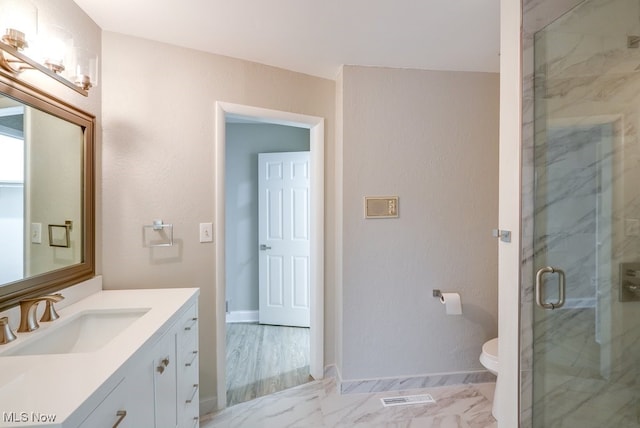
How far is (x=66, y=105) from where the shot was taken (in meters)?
1.48

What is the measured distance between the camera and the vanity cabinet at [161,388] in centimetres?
91

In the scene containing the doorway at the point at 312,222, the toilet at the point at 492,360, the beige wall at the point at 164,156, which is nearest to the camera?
the beige wall at the point at 164,156

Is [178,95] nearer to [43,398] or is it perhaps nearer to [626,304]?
[43,398]

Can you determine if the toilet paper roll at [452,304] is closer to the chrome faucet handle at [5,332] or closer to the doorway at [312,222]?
the doorway at [312,222]

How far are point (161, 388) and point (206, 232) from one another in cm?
97

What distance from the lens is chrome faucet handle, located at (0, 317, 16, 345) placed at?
3.46 ft

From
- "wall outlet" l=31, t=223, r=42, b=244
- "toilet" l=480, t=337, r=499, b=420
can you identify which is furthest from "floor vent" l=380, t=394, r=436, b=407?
"wall outlet" l=31, t=223, r=42, b=244

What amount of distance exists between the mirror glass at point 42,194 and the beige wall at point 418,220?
58.5 inches

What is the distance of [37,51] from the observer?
49.9 inches

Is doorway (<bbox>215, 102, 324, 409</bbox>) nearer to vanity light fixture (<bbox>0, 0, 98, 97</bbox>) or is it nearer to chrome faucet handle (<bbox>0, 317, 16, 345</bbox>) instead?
vanity light fixture (<bbox>0, 0, 98, 97</bbox>)

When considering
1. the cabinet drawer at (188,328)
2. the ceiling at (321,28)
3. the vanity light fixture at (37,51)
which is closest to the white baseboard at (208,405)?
the cabinet drawer at (188,328)

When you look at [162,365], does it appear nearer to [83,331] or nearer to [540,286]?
[83,331]

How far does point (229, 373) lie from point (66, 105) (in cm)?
210

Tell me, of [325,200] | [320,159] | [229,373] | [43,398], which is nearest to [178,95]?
[320,159]
